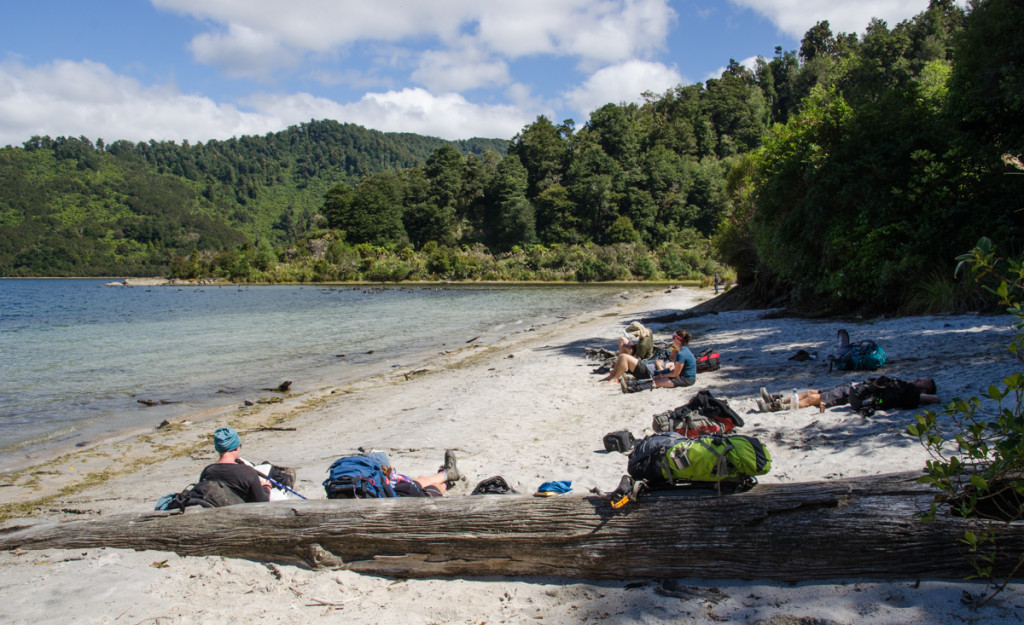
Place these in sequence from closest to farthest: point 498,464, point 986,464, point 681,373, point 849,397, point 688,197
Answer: point 986,464 < point 498,464 < point 849,397 < point 681,373 < point 688,197

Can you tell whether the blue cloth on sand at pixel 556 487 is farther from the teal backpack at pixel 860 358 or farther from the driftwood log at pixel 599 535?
the teal backpack at pixel 860 358

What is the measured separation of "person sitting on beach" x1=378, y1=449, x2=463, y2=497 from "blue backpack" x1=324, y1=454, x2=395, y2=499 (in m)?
0.10

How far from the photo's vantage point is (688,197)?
283 ft

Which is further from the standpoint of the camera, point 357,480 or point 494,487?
point 494,487

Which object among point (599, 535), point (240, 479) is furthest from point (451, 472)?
point (599, 535)

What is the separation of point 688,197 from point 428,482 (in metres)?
86.6

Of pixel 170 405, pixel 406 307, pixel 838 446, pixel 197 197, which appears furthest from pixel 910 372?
pixel 197 197

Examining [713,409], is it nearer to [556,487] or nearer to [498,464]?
[498,464]

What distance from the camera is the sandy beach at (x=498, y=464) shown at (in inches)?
131

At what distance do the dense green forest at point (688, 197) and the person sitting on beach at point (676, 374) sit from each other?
5.30m

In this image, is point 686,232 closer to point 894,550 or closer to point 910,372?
point 910,372

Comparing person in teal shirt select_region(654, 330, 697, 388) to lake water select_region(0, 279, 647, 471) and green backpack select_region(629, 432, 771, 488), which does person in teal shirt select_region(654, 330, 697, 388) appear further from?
lake water select_region(0, 279, 647, 471)

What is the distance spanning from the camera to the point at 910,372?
7.88 metres

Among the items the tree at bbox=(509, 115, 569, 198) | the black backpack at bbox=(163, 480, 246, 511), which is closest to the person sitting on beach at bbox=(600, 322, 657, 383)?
the black backpack at bbox=(163, 480, 246, 511)
